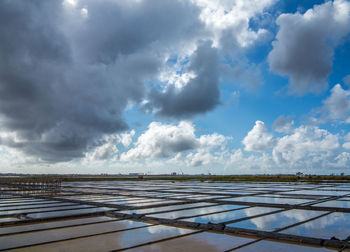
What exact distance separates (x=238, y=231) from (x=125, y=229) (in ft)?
12.8

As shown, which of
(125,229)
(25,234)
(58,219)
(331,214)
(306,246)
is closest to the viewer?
(306,246)

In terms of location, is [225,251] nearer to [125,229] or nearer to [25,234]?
[125,229]

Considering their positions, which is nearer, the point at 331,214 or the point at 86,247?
the point at 86,247

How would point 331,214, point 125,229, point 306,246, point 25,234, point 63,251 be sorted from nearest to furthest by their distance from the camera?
point 63,251, point 306,246, point 25,234, point 125,229, point 331,214

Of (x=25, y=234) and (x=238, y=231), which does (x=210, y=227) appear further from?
(x=25, y=234)

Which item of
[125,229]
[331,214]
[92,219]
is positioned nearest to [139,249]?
[125,229]

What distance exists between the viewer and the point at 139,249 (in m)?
7.29

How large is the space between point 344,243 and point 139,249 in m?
5.55

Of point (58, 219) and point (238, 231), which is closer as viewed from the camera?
point (238, 231)

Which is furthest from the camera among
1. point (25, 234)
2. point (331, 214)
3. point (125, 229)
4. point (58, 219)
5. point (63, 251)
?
point (331, 214)

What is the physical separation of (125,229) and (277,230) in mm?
5201

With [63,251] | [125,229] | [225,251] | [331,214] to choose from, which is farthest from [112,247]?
[331,214]

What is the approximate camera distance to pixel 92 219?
11859 mm

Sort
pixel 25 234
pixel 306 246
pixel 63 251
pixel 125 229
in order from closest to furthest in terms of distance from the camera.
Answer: pixel 63 251 → pixel 306 246 → pixel 25 234 → pixel 125 229
